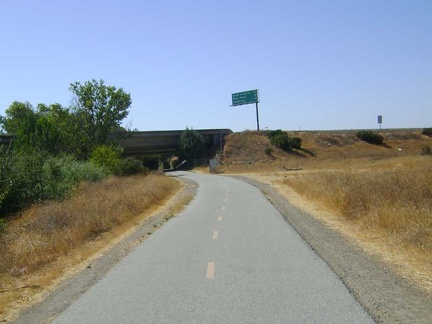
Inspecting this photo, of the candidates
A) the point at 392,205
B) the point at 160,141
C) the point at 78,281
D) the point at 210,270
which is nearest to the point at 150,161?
the point at 160,141

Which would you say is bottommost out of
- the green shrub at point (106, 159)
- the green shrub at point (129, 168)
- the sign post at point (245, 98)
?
the green shrub at point (129, 168)

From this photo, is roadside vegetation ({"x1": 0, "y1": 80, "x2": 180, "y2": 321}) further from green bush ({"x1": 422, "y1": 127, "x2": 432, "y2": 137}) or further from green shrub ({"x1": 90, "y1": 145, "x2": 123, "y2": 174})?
green bush ({"x1": 422, "y1": 127, "x2": 432, "y2": 137})

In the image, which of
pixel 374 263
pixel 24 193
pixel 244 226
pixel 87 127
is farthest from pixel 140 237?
pixel 87 127

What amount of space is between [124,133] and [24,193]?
2191 inches

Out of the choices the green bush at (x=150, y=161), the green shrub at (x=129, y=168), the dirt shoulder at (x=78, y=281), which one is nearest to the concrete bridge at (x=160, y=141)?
the green bush at (x=150, y=161)

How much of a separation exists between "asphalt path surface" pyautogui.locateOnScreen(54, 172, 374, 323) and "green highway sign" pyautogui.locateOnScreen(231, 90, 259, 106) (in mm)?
94055

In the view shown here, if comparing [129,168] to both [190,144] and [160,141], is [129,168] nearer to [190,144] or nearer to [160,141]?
[190,144]

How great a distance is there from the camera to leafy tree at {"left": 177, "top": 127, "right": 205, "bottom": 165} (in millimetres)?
99000

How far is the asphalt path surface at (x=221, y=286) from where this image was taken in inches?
262

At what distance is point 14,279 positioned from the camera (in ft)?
33.7

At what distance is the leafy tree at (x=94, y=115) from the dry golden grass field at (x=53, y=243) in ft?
167

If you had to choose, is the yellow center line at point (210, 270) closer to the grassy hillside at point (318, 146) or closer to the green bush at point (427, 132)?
the grassy hillside at point (318, 146)

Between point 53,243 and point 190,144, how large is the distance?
8552 cm

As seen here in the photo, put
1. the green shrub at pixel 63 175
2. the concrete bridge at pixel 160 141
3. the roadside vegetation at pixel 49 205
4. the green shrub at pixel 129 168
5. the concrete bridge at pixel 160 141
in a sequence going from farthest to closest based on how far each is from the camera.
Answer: the concrete bridge at pixel 160 141 < the concrete bridge at pixel 160 141 < the green shrub at pixel 129 168 < the green shrub at pixel 63 175 < the roadside vegetation at pixel 49 205
